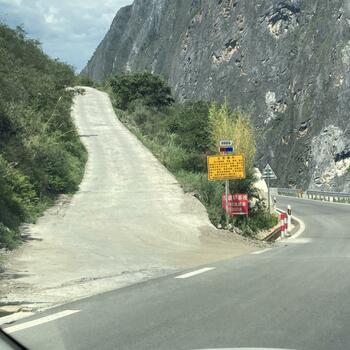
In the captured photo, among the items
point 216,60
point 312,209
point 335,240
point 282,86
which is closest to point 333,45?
point 282,86

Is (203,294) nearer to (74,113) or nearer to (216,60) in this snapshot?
(74,113)

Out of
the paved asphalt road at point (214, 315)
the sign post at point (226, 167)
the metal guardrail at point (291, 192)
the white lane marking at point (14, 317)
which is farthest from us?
the metal guardrail at point (291, 192)

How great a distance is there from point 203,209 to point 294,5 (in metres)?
74.6

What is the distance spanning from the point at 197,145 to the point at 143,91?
23511 millimetres

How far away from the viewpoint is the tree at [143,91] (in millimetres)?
52434

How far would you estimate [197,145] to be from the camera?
3017 centimetres

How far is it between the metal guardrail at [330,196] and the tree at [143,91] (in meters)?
15.7

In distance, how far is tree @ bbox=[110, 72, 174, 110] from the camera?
52434 mm

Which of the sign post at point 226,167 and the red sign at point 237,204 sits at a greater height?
the sign post at point 226,167

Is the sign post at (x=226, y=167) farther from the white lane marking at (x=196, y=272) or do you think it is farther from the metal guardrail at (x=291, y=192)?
the metal guardrail at (x=291, y=192)

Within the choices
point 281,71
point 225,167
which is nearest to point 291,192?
point 281,71

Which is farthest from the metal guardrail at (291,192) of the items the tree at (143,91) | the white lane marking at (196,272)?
the white lane marking at (196,272)

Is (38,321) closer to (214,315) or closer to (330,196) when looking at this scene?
(214,315)

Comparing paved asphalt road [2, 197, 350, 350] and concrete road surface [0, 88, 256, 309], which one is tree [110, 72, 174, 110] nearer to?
concrete road surface [0, 88, 256, 309]
